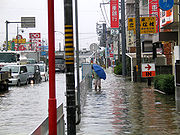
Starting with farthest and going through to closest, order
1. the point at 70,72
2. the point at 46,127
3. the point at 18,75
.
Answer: the point at 18,75 → the point at 70,72 → the point at 46,127

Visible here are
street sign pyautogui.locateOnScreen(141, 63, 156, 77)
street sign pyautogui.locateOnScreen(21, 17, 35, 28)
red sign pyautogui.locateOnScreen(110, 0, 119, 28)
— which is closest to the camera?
street sign pyautogui.locateOnScreen(141, 63, 156, 77)

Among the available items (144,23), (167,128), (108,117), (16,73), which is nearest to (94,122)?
(108,117)

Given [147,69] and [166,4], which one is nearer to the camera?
[166,4]

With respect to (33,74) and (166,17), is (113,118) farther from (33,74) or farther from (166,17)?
(33,74)

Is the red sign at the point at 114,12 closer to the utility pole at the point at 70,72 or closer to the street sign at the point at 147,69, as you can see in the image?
the street sign at the point at 147,69

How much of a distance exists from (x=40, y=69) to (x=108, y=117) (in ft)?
103

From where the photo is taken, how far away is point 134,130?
1092 cm

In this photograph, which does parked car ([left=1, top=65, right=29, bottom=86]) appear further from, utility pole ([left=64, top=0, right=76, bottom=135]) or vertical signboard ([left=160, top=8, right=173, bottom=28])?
utility pole ([left=64, top=0, right=76, bottom=135])

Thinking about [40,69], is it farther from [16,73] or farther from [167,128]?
[167,128]

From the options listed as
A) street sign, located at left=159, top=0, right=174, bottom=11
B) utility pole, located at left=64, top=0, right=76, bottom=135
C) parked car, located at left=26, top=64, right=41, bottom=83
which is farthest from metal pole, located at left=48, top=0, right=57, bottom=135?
parked car, located at left=26, top=64, right=41, bottom=83

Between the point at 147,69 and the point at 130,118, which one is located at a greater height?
the point at 147,69

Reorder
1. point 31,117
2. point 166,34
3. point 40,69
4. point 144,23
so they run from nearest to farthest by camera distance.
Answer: point 31,117 < point 166,34 < point 144,23 < point 40,69

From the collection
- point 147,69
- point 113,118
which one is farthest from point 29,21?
point 113,118

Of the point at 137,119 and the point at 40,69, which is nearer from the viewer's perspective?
the point at 137,119
